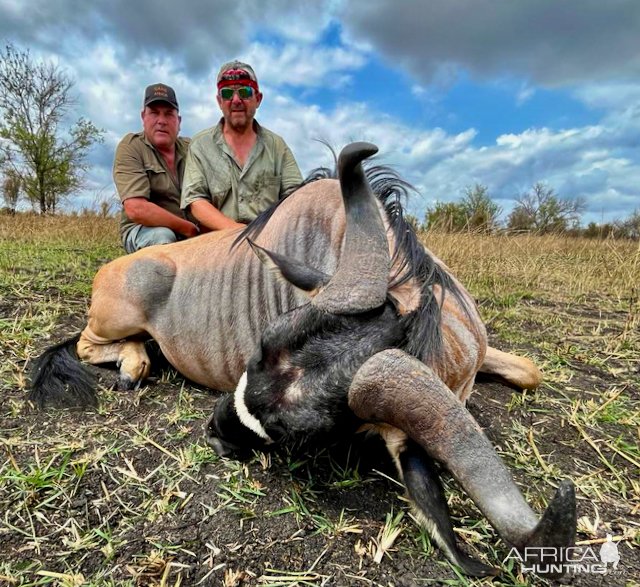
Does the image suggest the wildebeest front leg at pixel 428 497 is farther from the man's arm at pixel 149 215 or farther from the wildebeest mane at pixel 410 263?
the man's arm at pixel 149 215

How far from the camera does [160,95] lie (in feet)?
18.9

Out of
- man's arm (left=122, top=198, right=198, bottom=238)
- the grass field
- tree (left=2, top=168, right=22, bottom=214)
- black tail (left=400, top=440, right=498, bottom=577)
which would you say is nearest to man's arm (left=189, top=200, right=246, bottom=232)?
man's arm (left=122, top=198, right=198, bottom=238)

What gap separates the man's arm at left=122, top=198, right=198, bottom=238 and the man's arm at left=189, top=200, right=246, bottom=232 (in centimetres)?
61

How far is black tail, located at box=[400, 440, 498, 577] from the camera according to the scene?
5.54 feet

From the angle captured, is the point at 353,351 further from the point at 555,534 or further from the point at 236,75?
the point at 236,75

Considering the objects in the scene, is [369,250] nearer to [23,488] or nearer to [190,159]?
[23,488]

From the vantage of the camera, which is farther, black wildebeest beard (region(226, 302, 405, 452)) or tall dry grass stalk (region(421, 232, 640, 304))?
tall dry grass stalk (region(421, 232, 640, 304))

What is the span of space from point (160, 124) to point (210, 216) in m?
1.86

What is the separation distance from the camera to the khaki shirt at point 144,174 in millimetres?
5434

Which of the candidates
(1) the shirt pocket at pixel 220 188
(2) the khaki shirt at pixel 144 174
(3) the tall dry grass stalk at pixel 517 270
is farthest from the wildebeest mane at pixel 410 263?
(3) the tall dry grass stalk at pixel 517 270

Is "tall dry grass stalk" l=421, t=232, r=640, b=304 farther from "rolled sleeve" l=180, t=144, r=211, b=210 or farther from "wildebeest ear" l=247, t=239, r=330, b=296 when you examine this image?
"wildebeest ear" l=247, t=239, r=330, b=296

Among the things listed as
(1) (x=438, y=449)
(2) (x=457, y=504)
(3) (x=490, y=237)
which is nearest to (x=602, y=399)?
(2) (x=457, y=504)

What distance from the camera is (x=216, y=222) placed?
4.66 m

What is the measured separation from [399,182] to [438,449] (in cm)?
176
